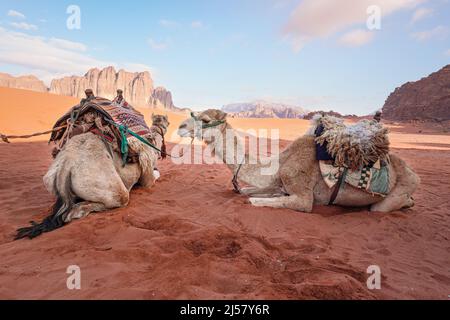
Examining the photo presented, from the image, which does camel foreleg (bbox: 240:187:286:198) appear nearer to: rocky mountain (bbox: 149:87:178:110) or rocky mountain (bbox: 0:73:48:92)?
rocky mountain (bbox: 149:87:178:110)

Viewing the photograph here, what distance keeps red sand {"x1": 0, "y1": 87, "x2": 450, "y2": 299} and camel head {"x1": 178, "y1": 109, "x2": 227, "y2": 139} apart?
45.9 inches

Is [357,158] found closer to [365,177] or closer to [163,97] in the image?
[365,177]

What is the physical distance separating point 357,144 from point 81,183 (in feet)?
12.2

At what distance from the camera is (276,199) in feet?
14.3

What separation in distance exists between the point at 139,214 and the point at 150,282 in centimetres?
187

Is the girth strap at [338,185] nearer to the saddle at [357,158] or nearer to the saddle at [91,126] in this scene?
the saddle at [357,158]

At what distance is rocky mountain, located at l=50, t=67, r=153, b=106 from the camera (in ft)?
379

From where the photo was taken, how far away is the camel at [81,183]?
3.68 m

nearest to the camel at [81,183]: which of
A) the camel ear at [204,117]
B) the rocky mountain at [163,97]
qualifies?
the camel ear at [204,117]

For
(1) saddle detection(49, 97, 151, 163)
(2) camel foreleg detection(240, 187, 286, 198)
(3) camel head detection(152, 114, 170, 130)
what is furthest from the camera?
(3) camel head detection(152, 114, 170, 130)

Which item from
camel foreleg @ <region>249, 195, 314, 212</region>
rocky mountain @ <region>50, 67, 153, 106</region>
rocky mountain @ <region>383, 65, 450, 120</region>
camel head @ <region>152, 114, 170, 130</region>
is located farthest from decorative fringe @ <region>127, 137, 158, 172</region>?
rocky mountain @ <region>50, 67, 153, 106</region>

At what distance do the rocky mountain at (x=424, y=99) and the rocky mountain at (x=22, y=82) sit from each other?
122265 millimetres

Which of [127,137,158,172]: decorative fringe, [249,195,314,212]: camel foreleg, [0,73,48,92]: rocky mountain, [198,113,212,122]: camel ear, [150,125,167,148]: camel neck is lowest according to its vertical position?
[249,195,314,212]: camel foreleg

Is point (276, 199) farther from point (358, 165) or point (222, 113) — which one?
point (222, 113)
